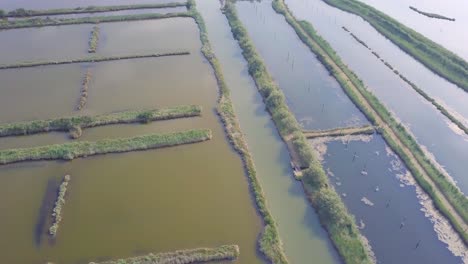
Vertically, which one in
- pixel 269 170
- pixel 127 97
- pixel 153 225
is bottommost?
pixel 153 225

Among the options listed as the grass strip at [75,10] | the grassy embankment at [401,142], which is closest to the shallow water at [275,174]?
the grassy embankment at [401,142]

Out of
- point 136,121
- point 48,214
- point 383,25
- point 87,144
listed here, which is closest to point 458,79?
point 383,25

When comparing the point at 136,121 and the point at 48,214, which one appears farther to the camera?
the point at 136,121

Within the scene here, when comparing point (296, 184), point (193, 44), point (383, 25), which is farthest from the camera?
point (383, 25)

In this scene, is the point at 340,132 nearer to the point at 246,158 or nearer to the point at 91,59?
the point at 246,158

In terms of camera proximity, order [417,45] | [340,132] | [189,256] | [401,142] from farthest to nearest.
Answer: [417,45] < [340,132] < [401,142] < [189,256]

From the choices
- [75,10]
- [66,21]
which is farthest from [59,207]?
[75,10]

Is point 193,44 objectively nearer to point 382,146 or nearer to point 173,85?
point 173,85

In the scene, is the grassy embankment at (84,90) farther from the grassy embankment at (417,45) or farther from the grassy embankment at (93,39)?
the grassy embankment at (417,45)
